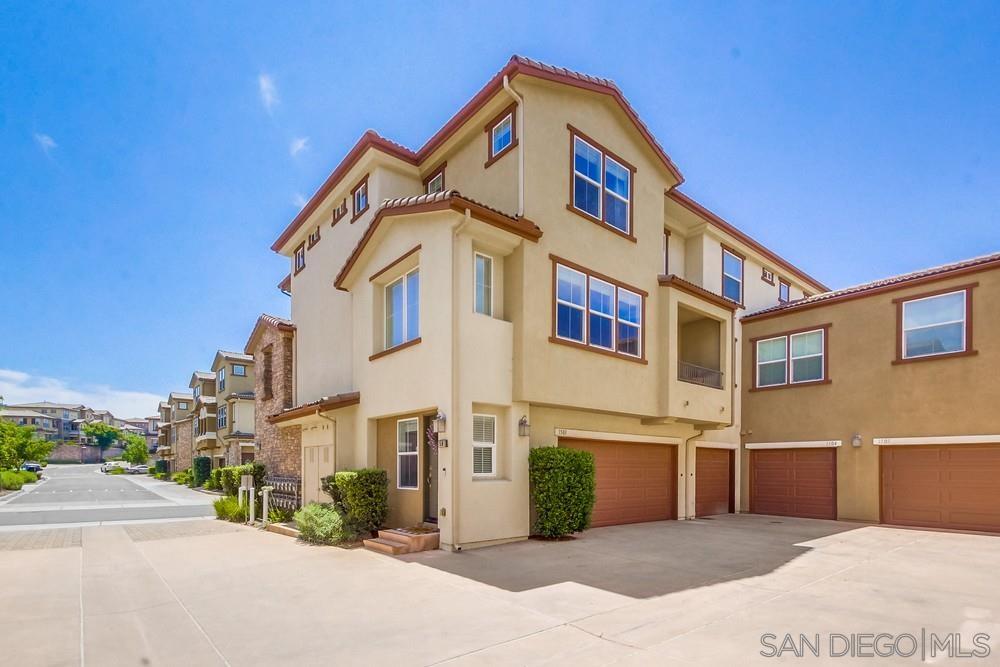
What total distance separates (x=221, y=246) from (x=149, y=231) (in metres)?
3.30

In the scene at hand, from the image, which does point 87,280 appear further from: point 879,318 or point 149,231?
point 879,318

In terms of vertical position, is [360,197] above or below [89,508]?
above

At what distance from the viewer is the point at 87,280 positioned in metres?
27.1

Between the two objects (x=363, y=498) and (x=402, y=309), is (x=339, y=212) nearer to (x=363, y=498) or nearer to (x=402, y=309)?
(x=402, y=309)

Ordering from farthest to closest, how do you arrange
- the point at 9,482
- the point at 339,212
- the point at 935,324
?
the point at 9,482 < the point at 339,212 < the point at 935,324

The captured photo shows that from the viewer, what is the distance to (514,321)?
1089cm

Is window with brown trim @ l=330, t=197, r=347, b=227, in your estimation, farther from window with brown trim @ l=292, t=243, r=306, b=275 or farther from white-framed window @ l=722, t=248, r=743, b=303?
white-framed window @ l=722, t=248, r=743, b=303

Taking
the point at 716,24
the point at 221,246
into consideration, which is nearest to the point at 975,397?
the point at 716,24

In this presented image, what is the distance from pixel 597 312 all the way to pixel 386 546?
6755 mm

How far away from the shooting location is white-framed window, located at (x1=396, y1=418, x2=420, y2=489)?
11.6 meters

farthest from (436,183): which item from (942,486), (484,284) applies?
(942,486)

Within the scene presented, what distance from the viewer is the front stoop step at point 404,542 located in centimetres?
963

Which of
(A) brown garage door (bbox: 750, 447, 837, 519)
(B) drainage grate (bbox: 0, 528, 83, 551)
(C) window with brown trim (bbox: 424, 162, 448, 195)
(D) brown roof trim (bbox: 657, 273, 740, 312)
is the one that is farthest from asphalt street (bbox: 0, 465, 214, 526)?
(A) brown garage door (bbox: 750, 447, 837, 519)

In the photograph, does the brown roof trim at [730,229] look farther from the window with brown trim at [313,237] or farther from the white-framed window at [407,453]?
the window with brown trim at [313,237]
